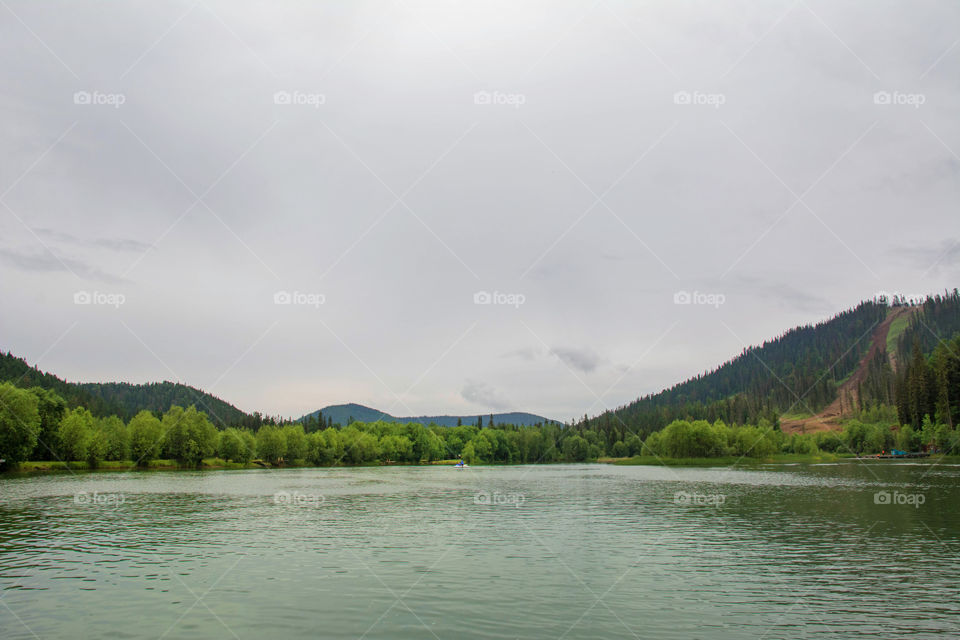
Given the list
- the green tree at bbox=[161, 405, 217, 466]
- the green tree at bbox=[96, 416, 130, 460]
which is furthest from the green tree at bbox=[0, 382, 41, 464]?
the green tree at bbox=[161, 405, 217, 466]

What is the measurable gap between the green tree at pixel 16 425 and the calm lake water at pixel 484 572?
64.5m

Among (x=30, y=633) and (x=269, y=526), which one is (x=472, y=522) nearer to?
(x=269, y=526)

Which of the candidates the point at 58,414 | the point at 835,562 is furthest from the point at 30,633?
the point at 58,414

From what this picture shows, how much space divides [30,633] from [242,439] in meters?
182

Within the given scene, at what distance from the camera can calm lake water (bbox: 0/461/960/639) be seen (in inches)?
818

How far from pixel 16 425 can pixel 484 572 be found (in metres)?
114

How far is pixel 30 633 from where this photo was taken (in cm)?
1977

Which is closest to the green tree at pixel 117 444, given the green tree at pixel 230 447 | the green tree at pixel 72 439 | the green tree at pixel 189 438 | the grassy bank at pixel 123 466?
the grassy bank at pixel 123 466

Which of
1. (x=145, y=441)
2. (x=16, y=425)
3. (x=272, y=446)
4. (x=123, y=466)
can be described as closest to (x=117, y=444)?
(x=123, y=466)

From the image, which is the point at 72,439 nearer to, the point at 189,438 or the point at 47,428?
the point at 47,428

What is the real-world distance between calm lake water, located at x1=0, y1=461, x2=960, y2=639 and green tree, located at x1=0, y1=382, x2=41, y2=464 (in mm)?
64526

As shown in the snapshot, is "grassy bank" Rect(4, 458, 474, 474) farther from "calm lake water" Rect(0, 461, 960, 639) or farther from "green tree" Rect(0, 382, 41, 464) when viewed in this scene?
"calm lake water" Rect(0, 461, 960, 639)

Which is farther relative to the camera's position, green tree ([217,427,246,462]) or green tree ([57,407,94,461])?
green tree ([217,427,246,462])

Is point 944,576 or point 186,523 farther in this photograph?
point 186,523
